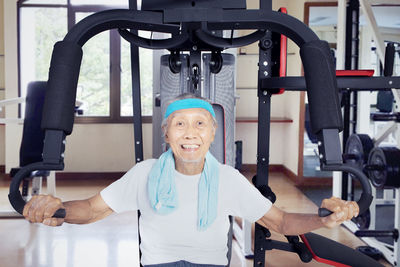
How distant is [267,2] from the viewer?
1.25m

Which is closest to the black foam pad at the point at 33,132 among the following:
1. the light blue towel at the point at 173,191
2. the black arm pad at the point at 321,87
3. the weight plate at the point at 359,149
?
the light blue towel at the point at 173,191

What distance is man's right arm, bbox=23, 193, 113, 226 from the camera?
3.21ft

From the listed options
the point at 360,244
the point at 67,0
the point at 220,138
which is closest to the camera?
the point at 220,138

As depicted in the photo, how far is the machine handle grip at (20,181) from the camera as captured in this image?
89 cm

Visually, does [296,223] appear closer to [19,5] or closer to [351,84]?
[351,84]

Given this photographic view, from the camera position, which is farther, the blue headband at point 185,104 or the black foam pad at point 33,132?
the black foam pad at point 33,132

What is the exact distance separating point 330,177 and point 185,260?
3871 millimetres

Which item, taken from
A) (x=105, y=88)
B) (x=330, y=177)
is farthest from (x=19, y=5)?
(x=330, y=177)

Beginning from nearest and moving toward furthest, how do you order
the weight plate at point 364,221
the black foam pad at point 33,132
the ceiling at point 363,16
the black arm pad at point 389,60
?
1. the black arm pad at point 389,60
2. the weight plate at point 364,221
3. the black foam pad at point 33,132
4. the ceiling at point 363,16

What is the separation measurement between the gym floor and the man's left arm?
142cm

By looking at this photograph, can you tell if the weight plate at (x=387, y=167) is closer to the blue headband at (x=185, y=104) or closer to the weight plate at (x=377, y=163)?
the weight plate at (x=377, y=163)

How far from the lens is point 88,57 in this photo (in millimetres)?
4840

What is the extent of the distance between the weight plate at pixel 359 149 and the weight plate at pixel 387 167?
194mm

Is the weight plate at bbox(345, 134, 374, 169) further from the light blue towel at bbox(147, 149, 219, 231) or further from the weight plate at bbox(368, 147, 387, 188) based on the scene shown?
the light blue towel at bbox(147, 149, 219, 231)
